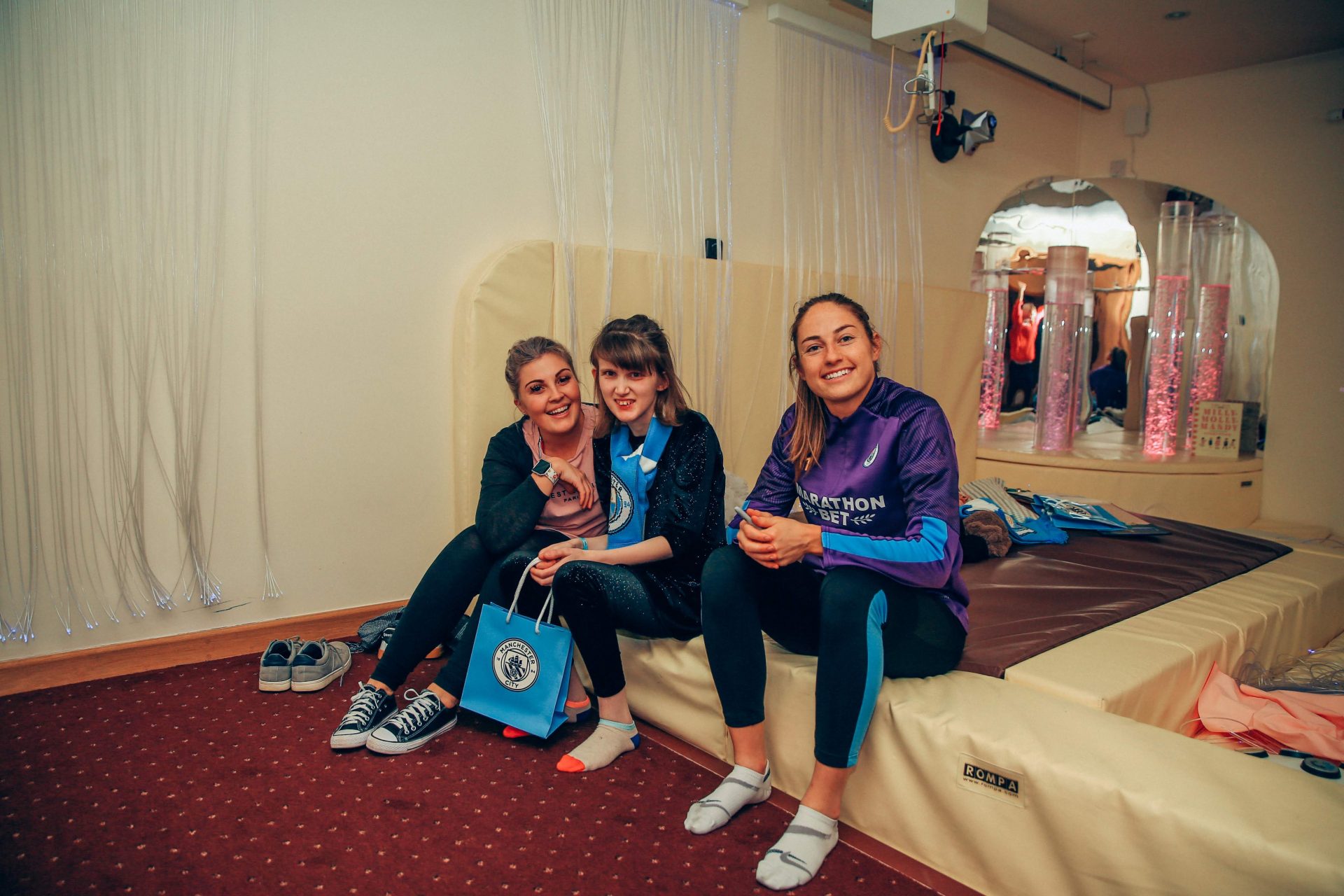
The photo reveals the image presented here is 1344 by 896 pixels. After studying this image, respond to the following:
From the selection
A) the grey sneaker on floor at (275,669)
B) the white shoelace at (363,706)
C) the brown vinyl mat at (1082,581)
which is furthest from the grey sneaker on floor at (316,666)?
the brown vinyl mat at (1082,581)

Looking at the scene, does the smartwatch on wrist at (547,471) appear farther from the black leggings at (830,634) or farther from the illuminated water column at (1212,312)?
the illuminated water column at (1212,312)

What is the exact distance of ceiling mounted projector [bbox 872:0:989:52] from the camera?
273cm

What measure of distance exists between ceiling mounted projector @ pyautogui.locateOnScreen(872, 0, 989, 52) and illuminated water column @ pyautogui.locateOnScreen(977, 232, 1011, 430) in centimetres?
157

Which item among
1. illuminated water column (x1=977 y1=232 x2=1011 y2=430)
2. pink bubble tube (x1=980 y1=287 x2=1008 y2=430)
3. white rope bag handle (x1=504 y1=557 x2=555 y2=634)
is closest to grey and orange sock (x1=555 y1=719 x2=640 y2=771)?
white rope bag handle (x1=504 y1=557 x2=555 y2=634)

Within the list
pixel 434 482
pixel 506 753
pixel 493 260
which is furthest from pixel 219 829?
pixel 493 260

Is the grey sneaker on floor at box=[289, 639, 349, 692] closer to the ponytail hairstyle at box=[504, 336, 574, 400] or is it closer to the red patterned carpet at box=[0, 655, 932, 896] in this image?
the red patterned carpet at box=[0, 655, 932, 896]

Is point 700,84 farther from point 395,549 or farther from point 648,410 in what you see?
point 395,549

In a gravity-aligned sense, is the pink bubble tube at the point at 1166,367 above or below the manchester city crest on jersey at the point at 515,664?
above

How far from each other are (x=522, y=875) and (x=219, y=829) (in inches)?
22.1

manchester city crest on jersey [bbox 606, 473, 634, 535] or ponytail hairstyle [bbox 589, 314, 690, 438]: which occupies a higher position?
ponytail hairstyle [bbox 589, 314, 690, 438]

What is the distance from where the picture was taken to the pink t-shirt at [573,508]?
2.05 m

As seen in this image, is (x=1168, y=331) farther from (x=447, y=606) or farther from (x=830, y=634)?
(x=447, y=606)

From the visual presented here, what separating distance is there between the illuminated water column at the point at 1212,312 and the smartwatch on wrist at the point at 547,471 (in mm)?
3442

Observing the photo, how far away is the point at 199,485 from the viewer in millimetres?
2258
